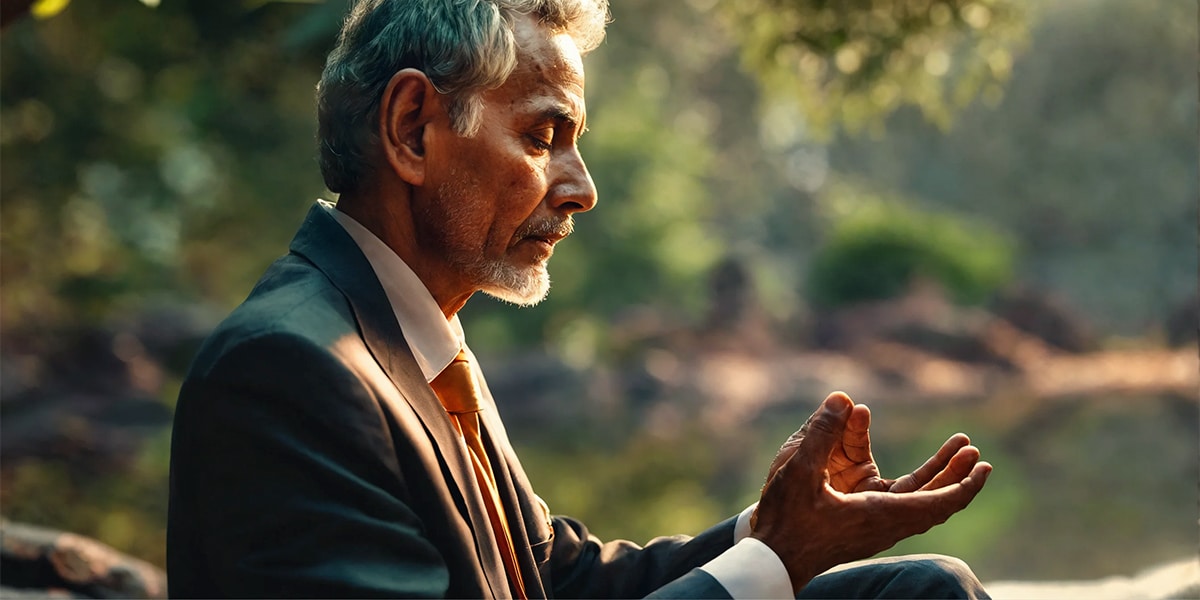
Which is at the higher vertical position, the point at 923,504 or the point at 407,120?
the point at 407,120

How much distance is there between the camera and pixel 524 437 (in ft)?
40.7

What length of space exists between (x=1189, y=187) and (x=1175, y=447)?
15246 millimetres

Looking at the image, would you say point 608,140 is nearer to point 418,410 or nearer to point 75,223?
point 75,223

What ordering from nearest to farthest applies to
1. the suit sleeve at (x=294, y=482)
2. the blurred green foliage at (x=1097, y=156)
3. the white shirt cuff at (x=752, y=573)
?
the suit sleeve at (x=294, y=482), the white shirt cuff at (x=752, y=573), the blurred green foliage at (x=1097, y=156)

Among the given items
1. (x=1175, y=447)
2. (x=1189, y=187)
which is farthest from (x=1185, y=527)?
(x=1189, y=187)

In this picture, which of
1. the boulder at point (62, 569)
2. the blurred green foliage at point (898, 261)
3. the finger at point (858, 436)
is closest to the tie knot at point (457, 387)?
the finger at point (858, 436)

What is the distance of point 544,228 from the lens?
1.95 meters

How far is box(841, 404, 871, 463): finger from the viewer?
1804mm

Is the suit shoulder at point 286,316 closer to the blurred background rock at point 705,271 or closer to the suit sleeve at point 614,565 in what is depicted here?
the suit sleeve at point 614,565

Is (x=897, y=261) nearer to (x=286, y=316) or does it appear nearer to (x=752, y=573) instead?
(x=752, y=573)

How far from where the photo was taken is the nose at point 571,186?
1.93 m

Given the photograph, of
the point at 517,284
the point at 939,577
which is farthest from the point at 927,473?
the point at 517,284

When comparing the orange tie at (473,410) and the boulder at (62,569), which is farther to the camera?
the boulder at (62,569)

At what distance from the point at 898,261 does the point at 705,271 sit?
3085 millimetres
